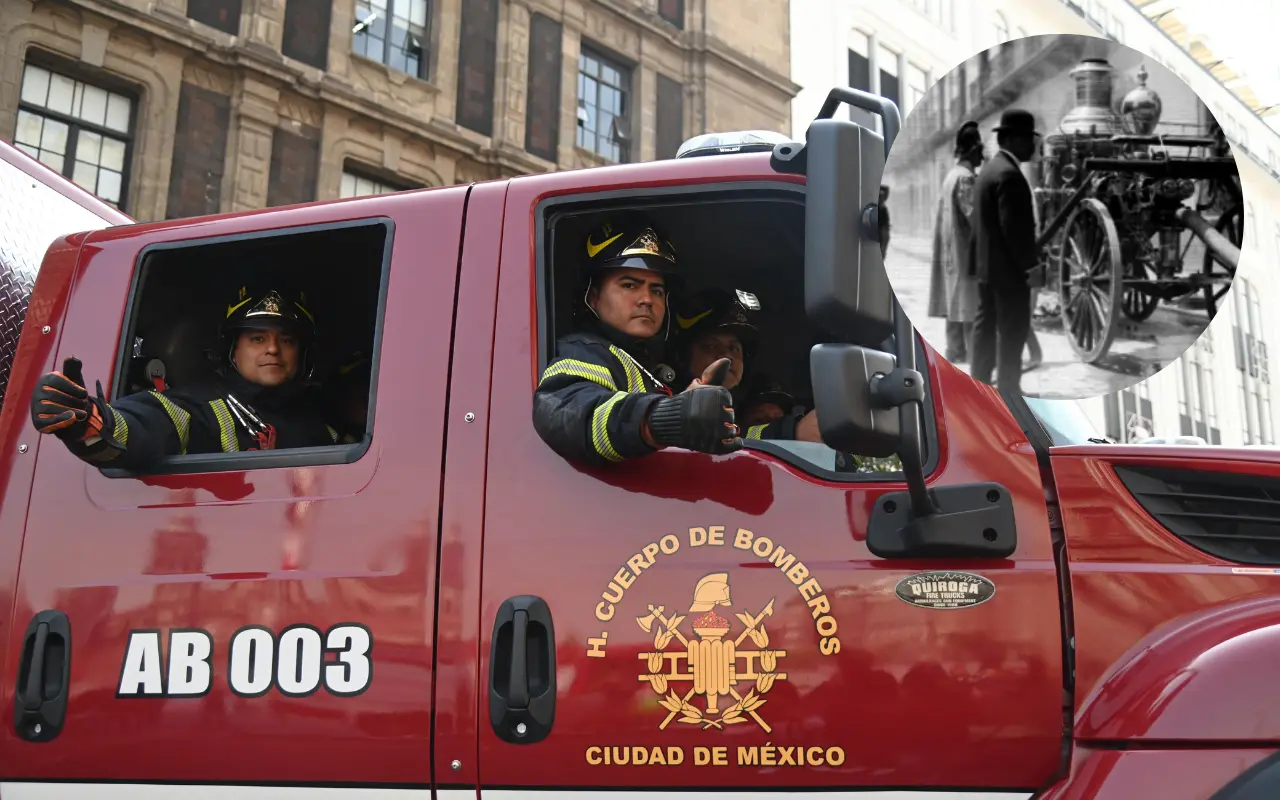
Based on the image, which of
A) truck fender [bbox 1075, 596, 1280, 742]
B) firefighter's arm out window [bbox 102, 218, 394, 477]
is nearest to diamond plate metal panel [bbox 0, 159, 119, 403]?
firefighter's arm out window [bbox 102, 218, 394, 477]

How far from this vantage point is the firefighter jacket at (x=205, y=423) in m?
2.58

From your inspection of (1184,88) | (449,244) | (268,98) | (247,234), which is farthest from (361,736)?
(268,98)

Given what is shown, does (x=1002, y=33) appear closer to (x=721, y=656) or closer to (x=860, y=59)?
(x=721, y=656)

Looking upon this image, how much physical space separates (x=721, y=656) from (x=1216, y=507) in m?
0.97

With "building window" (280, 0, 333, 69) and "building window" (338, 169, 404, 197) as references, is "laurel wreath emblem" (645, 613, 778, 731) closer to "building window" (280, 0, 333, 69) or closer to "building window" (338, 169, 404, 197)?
"building window" (338, 169, 404, 197)

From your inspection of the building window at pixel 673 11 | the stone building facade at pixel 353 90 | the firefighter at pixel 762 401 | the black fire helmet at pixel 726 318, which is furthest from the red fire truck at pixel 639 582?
the building window at pixel 673 11

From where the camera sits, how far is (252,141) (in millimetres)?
14547

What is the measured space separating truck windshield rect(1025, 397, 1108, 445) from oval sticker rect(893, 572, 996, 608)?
39 centimetres

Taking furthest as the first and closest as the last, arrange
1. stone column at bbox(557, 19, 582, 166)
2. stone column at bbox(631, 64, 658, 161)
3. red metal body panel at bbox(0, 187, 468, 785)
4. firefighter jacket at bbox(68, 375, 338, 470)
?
stone column at bbox(631, 64, 658, 161) → stone column at bbox(557, 19, 582, 166) → firefighter jacket at bbox(68, 375, 338, 470) → red metal body panel at bbox(0, 187, 468, 785)

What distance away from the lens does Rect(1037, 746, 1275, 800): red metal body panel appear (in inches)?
72.0

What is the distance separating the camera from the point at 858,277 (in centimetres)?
192

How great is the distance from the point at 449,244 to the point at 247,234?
23.7 inches

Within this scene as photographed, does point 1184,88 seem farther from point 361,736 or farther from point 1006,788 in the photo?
point 361,736

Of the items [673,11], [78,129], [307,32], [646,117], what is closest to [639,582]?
[78,129]
